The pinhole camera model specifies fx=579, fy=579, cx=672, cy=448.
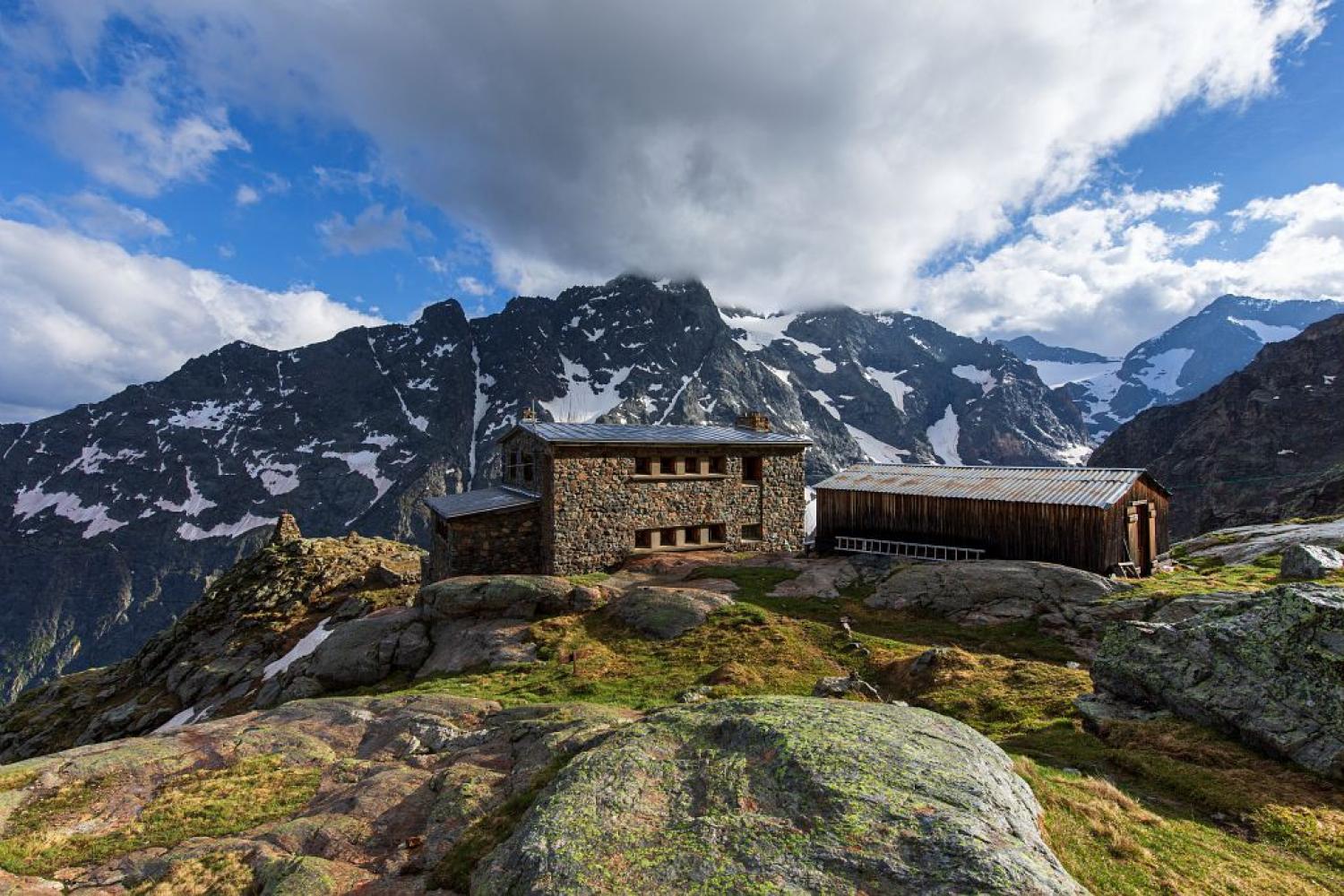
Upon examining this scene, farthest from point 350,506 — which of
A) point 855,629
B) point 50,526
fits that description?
point 855,629

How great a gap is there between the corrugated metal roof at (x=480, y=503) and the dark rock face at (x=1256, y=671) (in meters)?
26.3

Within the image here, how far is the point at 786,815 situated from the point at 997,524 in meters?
26.7

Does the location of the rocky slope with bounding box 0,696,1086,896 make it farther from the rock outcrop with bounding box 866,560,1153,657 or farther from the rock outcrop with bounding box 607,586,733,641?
the rock outcrop with bounding box 866,560,1153,657

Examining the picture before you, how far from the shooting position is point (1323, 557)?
73.4 ft

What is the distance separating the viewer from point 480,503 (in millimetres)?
33156

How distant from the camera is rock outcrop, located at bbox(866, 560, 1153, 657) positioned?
20047 mm

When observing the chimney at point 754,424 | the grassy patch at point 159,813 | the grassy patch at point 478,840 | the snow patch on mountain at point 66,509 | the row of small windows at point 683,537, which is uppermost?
the chimney at point 754,424

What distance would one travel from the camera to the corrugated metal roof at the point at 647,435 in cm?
3183

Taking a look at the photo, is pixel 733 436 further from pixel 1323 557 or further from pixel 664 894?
pixel 664 894

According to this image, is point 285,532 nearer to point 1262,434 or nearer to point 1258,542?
point 1258,542

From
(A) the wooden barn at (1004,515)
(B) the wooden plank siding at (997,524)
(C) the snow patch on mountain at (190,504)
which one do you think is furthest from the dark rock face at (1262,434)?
(C) the snow patch on mountain at (190,504)

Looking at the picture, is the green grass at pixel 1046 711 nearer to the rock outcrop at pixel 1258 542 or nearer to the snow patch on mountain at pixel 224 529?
the rock outcrop at pixel 1258 542

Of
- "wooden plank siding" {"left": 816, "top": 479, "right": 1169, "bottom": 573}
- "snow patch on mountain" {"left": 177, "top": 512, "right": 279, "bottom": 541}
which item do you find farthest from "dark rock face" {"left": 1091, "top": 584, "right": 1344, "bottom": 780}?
"snow patch on mountain" {"left": 177, "top": 512, "right": 279, "bottom": 541}

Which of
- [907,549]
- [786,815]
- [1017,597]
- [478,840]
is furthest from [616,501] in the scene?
[786,815]
